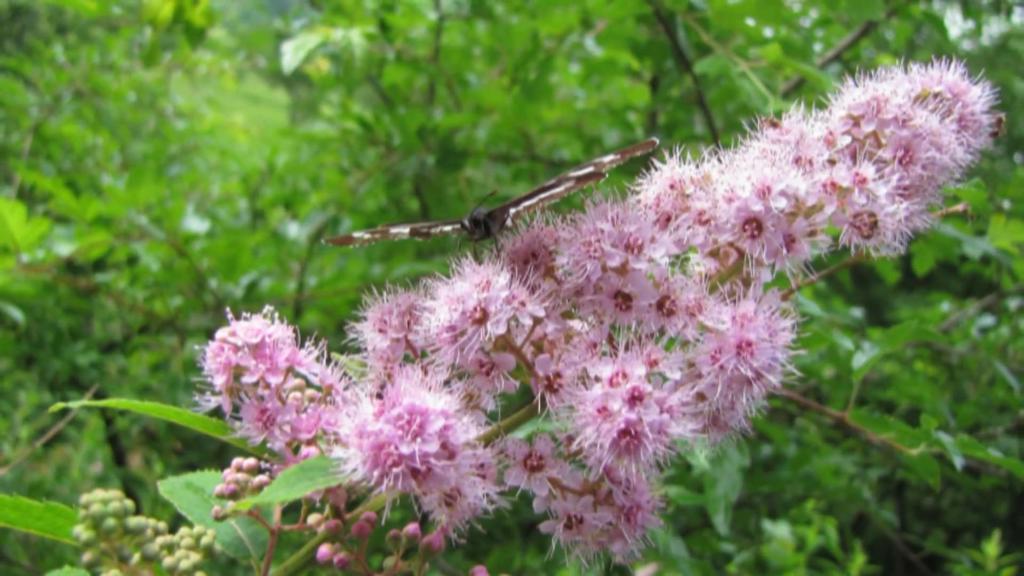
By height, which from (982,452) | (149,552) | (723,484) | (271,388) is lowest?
(723,484)

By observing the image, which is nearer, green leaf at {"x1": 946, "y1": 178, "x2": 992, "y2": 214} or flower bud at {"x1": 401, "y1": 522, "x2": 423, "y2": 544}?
flower bud at {"x1": 401, "y1": 522, "x2": 423, "y2": 544}

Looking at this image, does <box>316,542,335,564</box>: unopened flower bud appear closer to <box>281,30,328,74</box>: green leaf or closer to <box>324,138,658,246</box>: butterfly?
<box>324,138,658,246</box>: butterfly

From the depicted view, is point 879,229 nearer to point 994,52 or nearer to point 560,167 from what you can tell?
point 560,167

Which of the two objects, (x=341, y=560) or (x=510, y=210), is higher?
(x=510, y=210)

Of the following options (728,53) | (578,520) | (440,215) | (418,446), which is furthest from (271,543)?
(440,215)

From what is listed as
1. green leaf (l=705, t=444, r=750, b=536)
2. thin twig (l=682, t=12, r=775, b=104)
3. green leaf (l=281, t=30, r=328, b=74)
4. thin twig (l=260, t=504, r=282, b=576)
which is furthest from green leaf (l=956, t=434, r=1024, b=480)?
green leaf (l=281, t=30, r=328, b=74)

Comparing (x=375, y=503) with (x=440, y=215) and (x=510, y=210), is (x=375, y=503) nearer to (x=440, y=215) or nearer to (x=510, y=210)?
(x=510, y=210)
